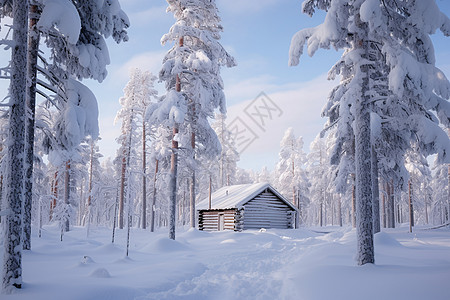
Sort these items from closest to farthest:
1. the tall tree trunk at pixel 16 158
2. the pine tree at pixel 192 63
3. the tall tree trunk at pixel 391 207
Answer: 1. the tall tree trunk at pixel 16 158
2. the pine tree at pixel 192 63
3. the tall tree trunk at pixel 391 207

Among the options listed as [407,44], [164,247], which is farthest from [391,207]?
[164,247]

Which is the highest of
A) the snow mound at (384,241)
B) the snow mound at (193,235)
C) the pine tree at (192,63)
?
the pine tree at (192,63)

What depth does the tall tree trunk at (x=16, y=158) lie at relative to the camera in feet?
21.5

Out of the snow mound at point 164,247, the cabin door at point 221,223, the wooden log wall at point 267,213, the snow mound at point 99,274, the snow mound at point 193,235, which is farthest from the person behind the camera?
the cabin door at point 221,223

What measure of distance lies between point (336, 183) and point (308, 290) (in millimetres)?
19566

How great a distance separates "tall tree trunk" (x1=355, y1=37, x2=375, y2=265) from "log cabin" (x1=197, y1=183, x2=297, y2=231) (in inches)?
Answer: 636

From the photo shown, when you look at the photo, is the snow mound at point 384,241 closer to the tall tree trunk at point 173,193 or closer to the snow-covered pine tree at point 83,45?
the tall tree trunk at point 173,193

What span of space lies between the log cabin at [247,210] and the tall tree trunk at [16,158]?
65.1 ft

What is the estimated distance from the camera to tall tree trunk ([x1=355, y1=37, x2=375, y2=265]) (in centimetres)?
974

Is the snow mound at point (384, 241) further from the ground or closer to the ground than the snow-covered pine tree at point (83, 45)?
closer to the ground

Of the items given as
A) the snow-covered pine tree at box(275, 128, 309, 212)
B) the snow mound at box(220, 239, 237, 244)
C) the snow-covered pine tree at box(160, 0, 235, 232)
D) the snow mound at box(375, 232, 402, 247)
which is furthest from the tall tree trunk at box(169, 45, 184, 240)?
the snow-covered pine tree at box(275, 128, 309, 212)

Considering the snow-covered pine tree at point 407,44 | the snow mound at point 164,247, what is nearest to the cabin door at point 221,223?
the snow mound at point 164,247

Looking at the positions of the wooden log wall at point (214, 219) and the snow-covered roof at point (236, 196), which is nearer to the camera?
the snow-covered roof at point (236, 196)

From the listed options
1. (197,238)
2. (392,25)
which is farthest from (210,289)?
(197,238)
